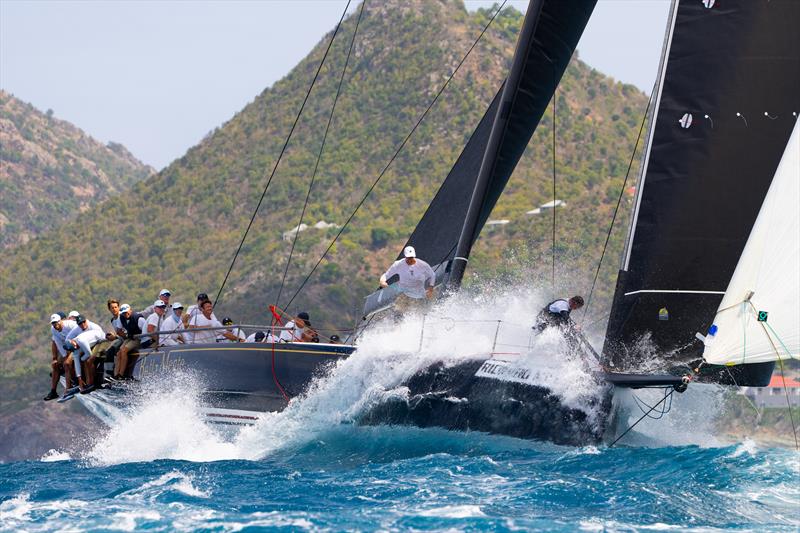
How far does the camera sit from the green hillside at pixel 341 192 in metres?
71.4

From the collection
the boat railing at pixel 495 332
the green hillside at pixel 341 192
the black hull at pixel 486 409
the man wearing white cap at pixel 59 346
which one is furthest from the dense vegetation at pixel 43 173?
the black hull at pixel 486 409

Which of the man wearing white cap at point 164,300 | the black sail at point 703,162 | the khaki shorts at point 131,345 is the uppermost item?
the black sail at point 703,162

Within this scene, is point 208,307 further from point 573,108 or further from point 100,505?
point 573,108

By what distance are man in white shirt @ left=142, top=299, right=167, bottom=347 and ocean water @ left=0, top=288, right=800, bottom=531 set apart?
0.83m

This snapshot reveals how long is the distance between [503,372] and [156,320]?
5853 millimetres

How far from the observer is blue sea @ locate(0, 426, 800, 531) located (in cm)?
912

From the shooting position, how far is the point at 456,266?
44.9 ft

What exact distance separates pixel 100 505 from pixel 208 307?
512 centimetres

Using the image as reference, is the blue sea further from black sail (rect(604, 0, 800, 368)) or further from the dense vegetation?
the dense vegetation

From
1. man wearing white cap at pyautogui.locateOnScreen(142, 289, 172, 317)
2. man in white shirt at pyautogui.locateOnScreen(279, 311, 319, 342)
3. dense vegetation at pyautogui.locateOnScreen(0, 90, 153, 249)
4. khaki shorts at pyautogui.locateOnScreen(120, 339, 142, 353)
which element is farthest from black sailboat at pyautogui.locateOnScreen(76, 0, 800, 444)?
dense vegetation at pyautogui.locateOnScreen(0, 90, 153, 249)

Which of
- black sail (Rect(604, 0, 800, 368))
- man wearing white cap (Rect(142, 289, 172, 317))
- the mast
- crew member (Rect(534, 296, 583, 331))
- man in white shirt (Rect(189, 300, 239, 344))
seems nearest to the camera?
black sail (Rect(604, 0, 800, 368))

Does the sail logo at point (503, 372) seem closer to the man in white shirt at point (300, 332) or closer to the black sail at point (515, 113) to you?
the black sail at point (515, 113)

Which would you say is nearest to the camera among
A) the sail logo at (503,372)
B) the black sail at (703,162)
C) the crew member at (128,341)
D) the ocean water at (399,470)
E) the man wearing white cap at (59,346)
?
the ocean water at (399,470)

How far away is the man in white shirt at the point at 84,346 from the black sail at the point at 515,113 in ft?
13.3
